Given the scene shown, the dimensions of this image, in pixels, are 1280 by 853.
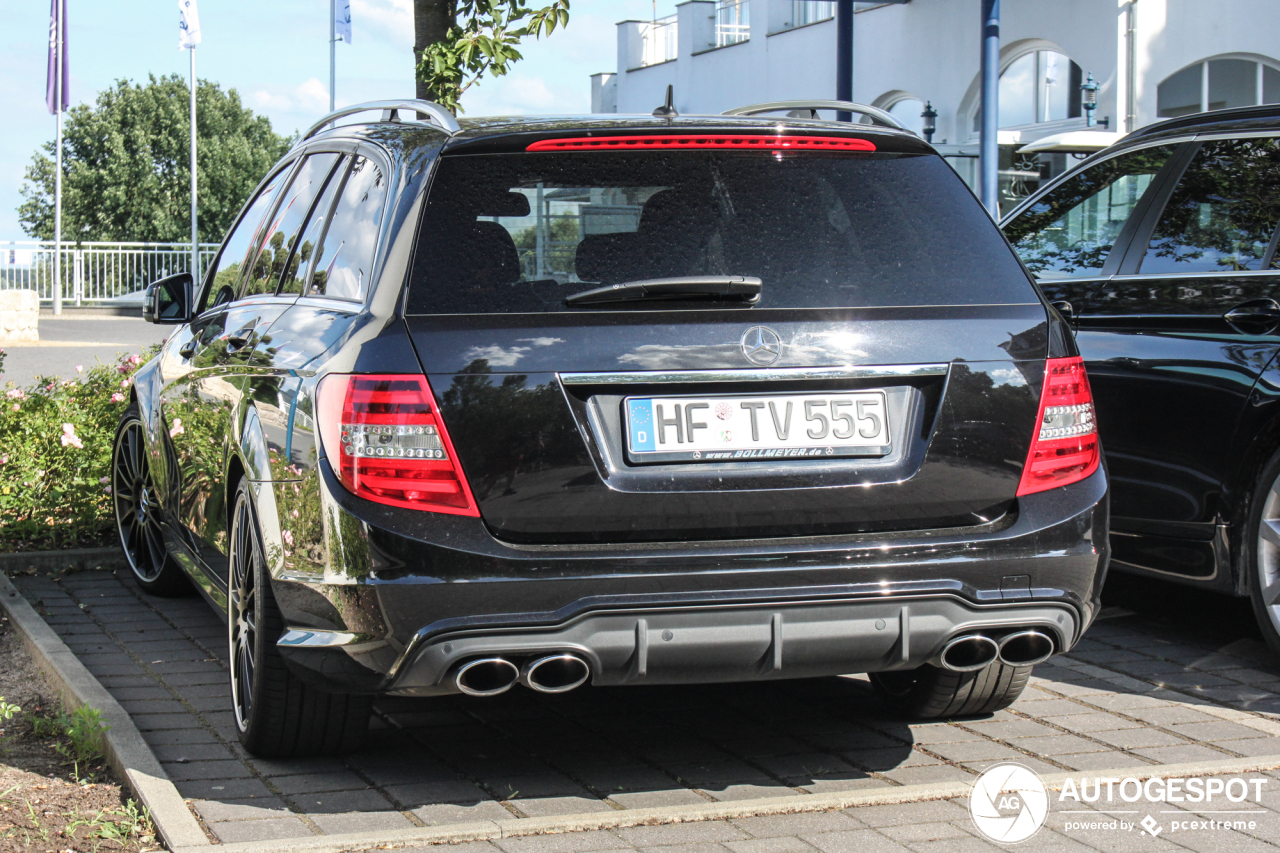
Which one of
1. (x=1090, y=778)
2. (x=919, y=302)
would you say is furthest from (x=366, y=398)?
(x=1090, y=778)

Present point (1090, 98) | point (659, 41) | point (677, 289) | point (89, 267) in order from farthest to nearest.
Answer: point (89, 267)
point (659, 41)
point (1090, 98)
point (677, 289)

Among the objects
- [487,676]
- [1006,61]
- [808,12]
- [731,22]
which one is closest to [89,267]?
[731,22]

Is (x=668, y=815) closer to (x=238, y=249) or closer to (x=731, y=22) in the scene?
(x=238, y=249)

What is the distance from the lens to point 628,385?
341cm

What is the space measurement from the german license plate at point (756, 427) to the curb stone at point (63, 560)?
426 cm

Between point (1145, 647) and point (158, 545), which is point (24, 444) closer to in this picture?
point (158, 545)

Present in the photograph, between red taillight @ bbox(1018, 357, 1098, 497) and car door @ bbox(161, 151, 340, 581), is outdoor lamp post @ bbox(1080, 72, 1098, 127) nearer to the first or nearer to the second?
car door @ bbox(161, 151, 340, 581)

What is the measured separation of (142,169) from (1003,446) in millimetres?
64421

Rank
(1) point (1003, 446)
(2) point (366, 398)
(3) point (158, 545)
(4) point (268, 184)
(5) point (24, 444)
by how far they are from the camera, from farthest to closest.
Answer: (5) point (24, 444) → (3) point (158, 545) → (4) point (268, 184) → (1) point (1003, 446) → (2) point (366, 398)

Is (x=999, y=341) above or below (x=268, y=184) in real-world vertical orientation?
below

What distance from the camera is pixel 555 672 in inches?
134

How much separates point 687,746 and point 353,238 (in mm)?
1654

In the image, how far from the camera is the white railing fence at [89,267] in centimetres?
3478

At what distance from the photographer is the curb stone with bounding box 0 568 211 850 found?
3.52m
